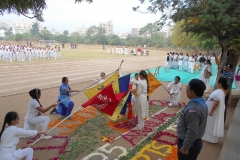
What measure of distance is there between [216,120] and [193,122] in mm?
2719

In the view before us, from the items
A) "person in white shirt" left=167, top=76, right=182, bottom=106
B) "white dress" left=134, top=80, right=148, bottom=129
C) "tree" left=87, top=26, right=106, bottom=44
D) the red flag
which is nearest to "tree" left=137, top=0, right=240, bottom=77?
"person in white shirt" left=167, top=76, right=182, bottom=106

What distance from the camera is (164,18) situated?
9195mm

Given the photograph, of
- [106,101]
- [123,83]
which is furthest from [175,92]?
Answer: [106,101]

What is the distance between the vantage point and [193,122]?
2678 mm

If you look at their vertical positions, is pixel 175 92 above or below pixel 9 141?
below

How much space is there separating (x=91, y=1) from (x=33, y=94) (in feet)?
8.71

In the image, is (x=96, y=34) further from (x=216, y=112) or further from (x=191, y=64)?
(x=216, y=112)

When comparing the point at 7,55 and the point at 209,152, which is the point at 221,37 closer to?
the point at 209,152

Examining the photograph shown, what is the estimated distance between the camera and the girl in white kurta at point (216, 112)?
15.4 ft

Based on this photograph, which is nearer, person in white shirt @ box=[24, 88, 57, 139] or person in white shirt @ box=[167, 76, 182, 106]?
person in white shirt @ box=[24, 88, 57, 139]

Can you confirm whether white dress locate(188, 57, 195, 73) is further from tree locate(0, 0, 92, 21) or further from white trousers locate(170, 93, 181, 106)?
tree locate(0, 0, 92, 21)

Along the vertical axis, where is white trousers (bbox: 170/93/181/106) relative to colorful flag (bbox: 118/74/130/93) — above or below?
below

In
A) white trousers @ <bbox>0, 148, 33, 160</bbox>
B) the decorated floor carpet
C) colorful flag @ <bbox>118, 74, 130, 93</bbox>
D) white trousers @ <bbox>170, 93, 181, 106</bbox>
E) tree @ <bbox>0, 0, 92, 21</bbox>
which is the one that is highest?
tree @ <bbox>0, 0, 92, 21</bbox>

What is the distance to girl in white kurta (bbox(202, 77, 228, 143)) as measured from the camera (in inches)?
185
